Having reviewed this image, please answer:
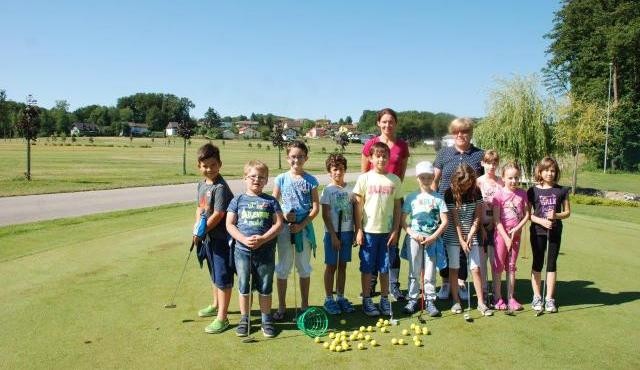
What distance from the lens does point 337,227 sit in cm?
526

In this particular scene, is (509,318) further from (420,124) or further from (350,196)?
(420,124)

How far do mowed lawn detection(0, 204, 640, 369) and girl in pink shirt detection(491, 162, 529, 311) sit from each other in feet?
1.92

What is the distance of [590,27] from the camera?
1726 inches

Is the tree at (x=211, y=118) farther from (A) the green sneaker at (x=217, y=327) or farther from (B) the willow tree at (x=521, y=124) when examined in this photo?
(A) the green sneaker at (x=217, y=327)

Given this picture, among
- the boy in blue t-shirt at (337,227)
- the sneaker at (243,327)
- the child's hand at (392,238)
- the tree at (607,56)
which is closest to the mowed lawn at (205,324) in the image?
the sneaker at (243,327)

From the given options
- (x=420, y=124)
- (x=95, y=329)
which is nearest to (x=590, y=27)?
(x=420, y=124)

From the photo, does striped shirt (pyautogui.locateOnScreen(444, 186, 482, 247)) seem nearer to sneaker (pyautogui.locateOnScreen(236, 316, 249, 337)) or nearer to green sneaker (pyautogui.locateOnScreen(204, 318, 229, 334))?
sneaker (pyautogui.locateOnScreen(236, 316, 249, 337))

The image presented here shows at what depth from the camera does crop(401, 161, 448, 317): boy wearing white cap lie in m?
5.22

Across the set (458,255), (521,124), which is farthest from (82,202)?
(521,124)

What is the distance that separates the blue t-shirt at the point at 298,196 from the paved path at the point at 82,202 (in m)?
10.9

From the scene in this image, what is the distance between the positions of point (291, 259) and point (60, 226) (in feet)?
27.2

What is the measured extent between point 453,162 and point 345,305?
2051mm

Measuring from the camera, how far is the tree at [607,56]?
39812mm

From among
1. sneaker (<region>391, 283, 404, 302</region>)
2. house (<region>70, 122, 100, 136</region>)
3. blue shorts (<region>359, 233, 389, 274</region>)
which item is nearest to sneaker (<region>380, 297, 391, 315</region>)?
blue shorts (<region>359, 233, 389, 274</region>)
